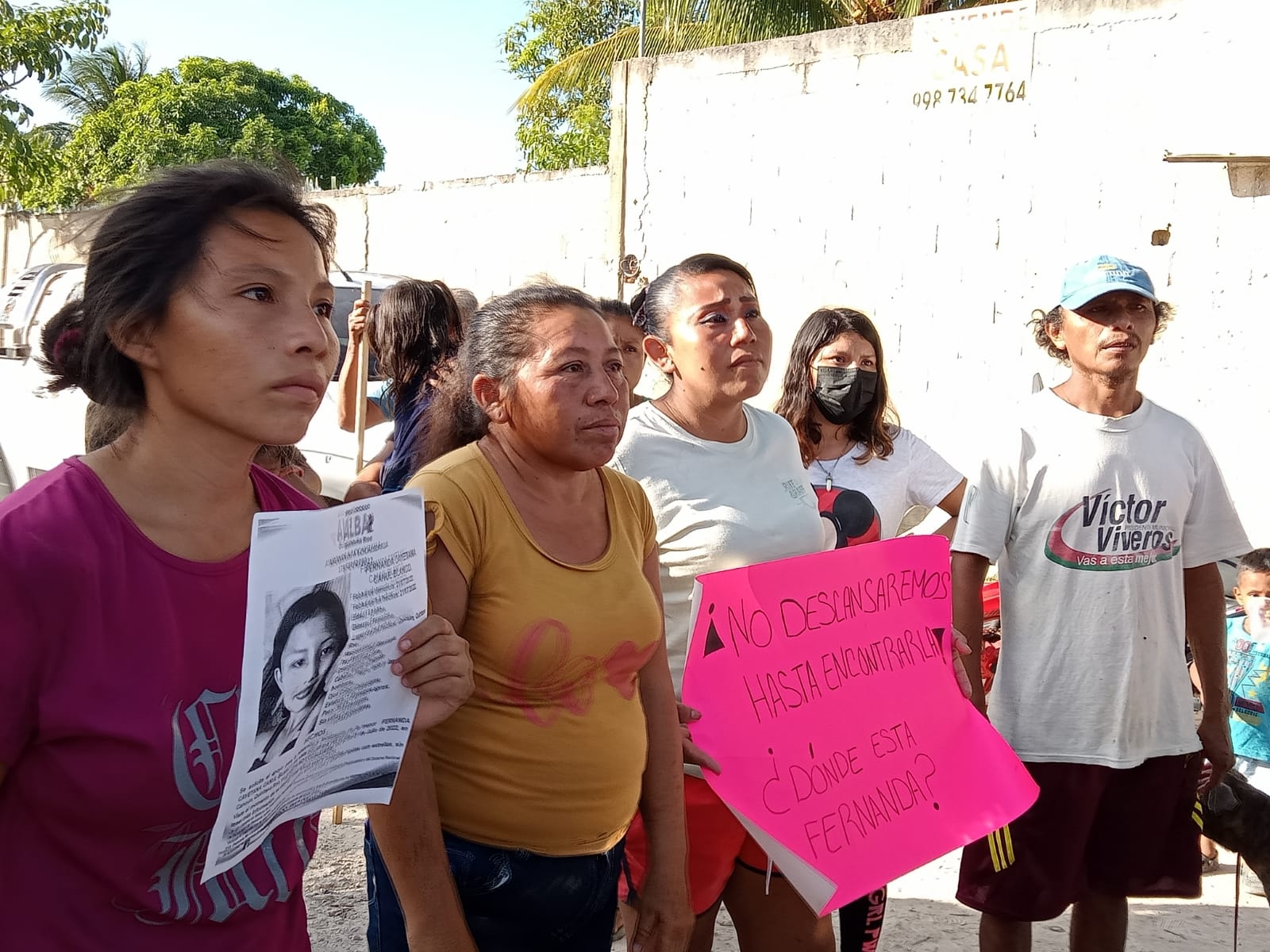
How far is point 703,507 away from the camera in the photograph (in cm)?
265

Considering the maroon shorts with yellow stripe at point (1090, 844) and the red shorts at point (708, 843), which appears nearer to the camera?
the red shorts at point (708, 843)

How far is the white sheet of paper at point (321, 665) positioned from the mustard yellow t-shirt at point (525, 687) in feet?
0.86

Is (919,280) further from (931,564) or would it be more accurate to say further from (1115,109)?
(931,564)

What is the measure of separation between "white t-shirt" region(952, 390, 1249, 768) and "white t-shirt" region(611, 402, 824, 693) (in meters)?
0.58

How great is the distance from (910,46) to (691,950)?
730cm

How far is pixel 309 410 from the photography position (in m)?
1.51

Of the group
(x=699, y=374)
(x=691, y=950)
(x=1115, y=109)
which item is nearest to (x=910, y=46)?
(x=1115, y=109)

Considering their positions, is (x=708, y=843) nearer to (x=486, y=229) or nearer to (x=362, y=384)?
(x=362, y=384)

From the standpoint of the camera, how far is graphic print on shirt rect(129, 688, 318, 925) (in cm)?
139

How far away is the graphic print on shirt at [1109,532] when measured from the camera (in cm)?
295

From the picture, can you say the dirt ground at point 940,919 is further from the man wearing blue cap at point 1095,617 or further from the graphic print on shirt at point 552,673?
the graphic print on shirt at point 552,673

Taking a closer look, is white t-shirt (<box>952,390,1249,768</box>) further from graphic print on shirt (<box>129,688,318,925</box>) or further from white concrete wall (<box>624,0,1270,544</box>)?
white concrete wall (<box>624,0,1270,544</box>)

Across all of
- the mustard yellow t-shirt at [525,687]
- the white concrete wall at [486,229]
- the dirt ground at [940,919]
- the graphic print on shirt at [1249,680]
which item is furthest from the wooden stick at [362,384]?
the white concrete wall at [486,229]

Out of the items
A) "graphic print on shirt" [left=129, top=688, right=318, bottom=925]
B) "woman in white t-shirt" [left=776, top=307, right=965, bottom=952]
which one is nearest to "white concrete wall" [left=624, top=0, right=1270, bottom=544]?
"woman in white t-shirt" [left=776, top=307, right=965, bottom=952]
